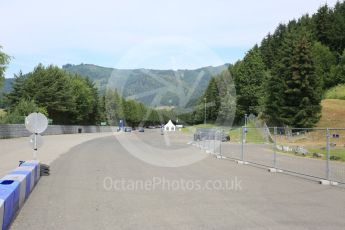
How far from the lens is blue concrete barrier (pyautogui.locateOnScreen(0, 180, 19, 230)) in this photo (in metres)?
7.50

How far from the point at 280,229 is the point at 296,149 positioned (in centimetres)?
1287

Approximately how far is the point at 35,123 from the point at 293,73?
176ft

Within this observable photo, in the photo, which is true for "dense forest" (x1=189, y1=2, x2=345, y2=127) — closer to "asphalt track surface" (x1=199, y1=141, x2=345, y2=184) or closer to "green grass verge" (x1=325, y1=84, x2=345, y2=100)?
"green grass verge" (x1=325, y1=84, x2=345, y2=100)

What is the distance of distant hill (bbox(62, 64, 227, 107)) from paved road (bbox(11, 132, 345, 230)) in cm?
306

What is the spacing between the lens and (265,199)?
11312mm

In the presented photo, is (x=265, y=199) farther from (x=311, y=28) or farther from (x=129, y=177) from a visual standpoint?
(x=311, y=28)

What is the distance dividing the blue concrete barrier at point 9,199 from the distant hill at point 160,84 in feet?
21.4

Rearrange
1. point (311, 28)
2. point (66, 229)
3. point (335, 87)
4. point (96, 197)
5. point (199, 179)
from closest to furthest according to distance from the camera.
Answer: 1. point (66, 229)
2. point (96, 197)
3. point (199, 179)
4. point (335, 87)
5. point (311, 28)

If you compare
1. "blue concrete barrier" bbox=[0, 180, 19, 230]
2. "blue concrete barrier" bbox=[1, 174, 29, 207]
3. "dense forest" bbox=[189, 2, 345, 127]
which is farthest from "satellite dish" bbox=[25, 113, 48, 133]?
"dense forest" bbox=[189, 2, 345, 127]

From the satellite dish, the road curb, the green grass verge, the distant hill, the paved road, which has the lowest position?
the paved road

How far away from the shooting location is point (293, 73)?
6656 centimetres

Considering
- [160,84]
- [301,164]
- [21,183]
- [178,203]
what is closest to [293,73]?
[301,164]

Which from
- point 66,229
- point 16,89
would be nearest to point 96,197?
point 66,229

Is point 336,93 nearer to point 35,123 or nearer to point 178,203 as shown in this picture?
point 35,123
